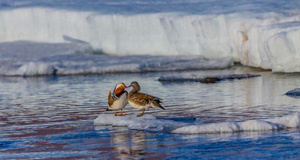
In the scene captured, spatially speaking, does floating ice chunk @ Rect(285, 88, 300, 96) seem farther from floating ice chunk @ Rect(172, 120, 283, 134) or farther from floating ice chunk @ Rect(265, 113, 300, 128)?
floating ice chunk @ Rect(172, 120, 283, 134)

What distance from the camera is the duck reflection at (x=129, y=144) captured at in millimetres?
6846

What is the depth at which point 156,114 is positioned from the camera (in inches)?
407

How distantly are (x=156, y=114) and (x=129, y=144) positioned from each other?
2.89 m

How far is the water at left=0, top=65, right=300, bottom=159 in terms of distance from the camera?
22.6 feet

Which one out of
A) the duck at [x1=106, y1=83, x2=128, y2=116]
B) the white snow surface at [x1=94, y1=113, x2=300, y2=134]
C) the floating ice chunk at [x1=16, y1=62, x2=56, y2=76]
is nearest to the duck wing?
the duck at [x1=106, y1=83, x2=128, y2=116]

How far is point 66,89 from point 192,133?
9408mm

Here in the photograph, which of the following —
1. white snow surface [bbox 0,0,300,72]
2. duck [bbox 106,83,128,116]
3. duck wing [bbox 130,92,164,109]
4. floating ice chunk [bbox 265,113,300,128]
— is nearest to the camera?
floating ice chunk [bbox 265,113,300,128]

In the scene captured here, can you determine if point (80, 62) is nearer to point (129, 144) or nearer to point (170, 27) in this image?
point (170, 27)

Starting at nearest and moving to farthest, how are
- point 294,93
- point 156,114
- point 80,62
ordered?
point 156,114 → point 294,93 → point 80,62

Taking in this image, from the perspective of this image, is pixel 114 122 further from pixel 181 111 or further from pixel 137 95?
pixel 181 111

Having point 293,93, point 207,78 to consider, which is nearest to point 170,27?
point 207,78

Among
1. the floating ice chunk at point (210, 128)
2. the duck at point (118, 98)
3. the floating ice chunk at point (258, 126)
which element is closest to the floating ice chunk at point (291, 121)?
the floating ice chunk at point (258, 126)

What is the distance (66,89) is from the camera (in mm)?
16922

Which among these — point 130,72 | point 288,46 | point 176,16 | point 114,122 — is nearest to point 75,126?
point 114,122
